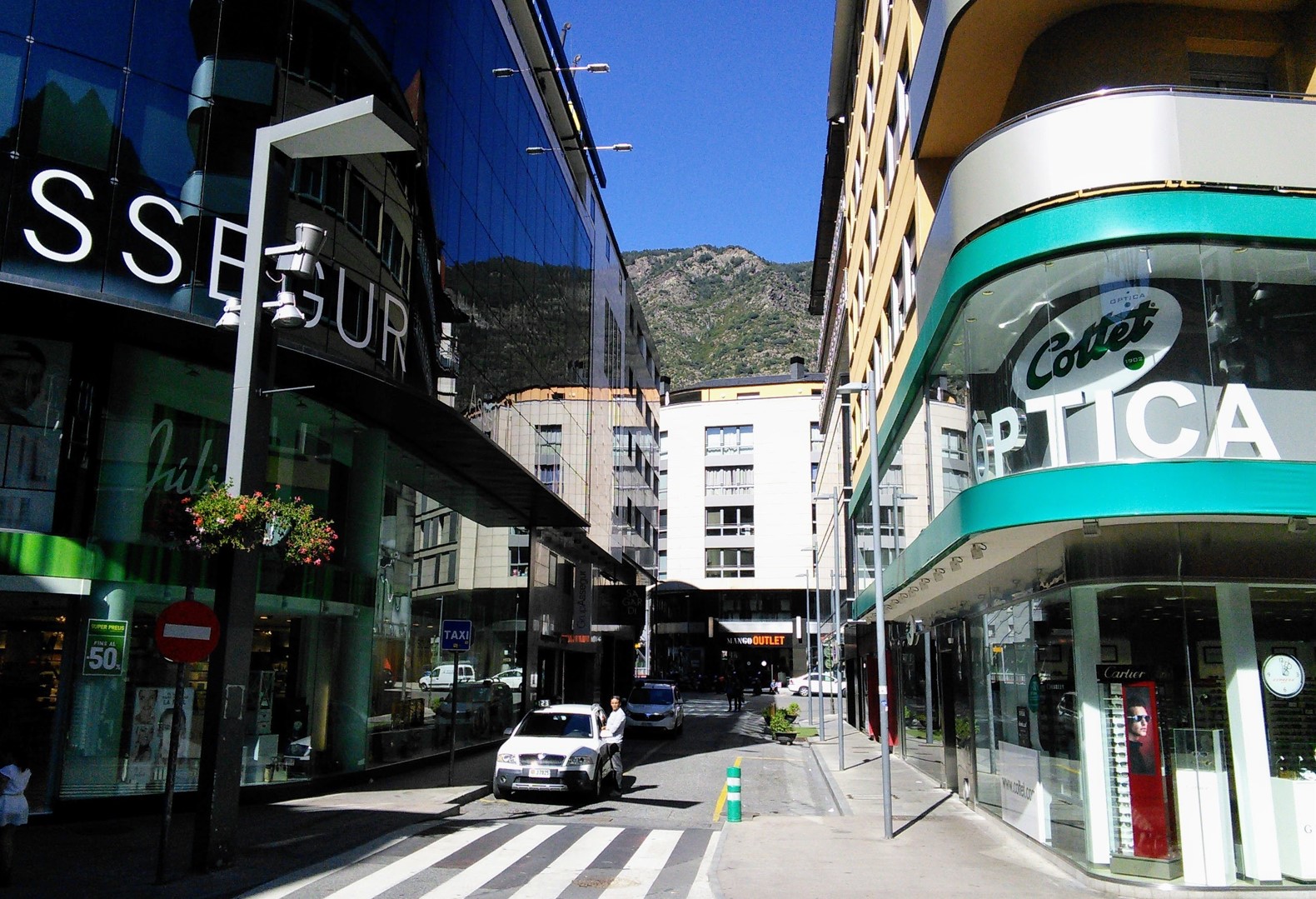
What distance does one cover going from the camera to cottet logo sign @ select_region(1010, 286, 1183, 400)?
35.3ft

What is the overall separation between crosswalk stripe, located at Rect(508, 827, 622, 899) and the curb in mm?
4536

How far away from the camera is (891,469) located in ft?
74.8

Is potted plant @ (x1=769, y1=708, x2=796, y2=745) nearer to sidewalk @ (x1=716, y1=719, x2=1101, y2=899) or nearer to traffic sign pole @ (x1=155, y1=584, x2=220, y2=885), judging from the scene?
sidewalk @ (x1=716, y1=719, x2=1101, y2=899)

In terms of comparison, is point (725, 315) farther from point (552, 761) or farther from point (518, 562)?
point (552, 761)

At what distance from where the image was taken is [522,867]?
39.0ft

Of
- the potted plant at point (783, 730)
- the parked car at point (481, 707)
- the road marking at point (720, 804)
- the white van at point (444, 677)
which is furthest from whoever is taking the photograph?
the potted plant at point (783, 730)

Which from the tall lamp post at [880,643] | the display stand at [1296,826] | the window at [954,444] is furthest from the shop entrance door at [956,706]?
the display stand at [1296,826]

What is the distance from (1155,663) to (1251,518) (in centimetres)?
180

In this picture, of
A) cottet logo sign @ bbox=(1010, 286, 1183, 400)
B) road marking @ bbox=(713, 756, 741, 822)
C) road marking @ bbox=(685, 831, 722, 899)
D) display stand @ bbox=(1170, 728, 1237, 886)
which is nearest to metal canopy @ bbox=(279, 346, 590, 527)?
road marking @ bbox=(713, 756, 741, 822)

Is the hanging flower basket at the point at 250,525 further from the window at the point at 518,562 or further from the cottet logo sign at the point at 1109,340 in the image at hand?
the window at the point at 518,562

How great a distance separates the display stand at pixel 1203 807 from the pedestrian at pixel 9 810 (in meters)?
11.5

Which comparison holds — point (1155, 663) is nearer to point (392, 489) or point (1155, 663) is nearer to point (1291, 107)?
Answer: point (1291, 107)

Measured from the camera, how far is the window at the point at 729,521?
289 feet

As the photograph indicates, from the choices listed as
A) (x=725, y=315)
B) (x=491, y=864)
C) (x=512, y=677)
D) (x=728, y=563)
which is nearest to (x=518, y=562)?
(x=512, y=677)
